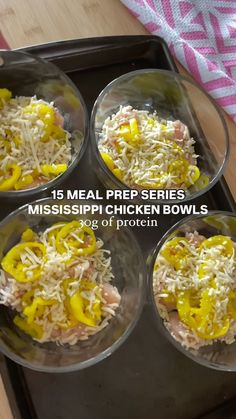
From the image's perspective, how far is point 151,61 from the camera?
1.33 m

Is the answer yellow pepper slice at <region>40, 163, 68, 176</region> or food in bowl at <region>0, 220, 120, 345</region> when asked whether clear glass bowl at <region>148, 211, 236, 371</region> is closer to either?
food in bowl at <region>0, 220, 120, 345</region>

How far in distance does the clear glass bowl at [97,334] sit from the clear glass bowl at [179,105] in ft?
0.67

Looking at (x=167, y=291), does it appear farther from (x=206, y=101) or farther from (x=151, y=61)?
(x=151, y=61)

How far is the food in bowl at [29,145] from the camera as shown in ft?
3.65

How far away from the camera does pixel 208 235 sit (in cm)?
119

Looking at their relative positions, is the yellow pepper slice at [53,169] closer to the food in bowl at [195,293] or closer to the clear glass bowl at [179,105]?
the clear glass bowl at [179,105]

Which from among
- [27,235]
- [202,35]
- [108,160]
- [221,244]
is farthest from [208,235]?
[202,35]

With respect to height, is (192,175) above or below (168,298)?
above

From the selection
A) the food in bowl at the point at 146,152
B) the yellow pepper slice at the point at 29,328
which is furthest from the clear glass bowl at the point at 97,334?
the food in bowl at the point at 146,152

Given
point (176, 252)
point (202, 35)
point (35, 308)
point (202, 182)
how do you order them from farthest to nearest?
point (202, 35)
point (202, 182)
point (176, 252)
point (35, 308)

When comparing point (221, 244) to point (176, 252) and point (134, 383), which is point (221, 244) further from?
point (134, 383)

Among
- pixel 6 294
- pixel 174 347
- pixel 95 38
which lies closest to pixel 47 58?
pixel 95 38

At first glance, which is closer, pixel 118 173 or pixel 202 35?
pixel 118 173

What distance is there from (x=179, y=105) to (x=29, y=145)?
0.38 metres
